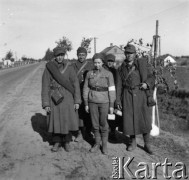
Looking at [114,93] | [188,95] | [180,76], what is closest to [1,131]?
[114,93]

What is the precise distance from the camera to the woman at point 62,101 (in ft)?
17.6

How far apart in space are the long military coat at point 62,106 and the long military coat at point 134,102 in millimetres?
856

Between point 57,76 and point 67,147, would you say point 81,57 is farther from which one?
point 67,147

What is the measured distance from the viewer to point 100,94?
5.21 m

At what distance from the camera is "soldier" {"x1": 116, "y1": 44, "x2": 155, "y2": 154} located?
17.6 feet

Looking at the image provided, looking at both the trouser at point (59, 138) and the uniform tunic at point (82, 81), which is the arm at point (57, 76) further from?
the trouser at point (59, 138)

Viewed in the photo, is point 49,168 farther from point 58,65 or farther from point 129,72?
point 129,72

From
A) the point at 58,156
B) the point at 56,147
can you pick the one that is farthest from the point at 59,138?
the point at 58,156

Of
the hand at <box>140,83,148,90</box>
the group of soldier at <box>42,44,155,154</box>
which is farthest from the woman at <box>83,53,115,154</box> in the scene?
the hand at <box>140,83,148,90</box>

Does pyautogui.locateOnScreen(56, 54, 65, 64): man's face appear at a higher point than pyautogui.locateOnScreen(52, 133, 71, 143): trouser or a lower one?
higher

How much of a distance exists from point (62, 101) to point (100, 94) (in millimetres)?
750

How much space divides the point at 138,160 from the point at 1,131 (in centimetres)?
362

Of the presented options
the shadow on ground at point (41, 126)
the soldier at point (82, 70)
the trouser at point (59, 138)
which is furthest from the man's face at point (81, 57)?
the shadow on ground at point (41, 126)

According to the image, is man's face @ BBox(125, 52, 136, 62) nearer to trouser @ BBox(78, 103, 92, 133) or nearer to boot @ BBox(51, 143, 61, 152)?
trouser @ BBox(78, 103, 92, 133)
